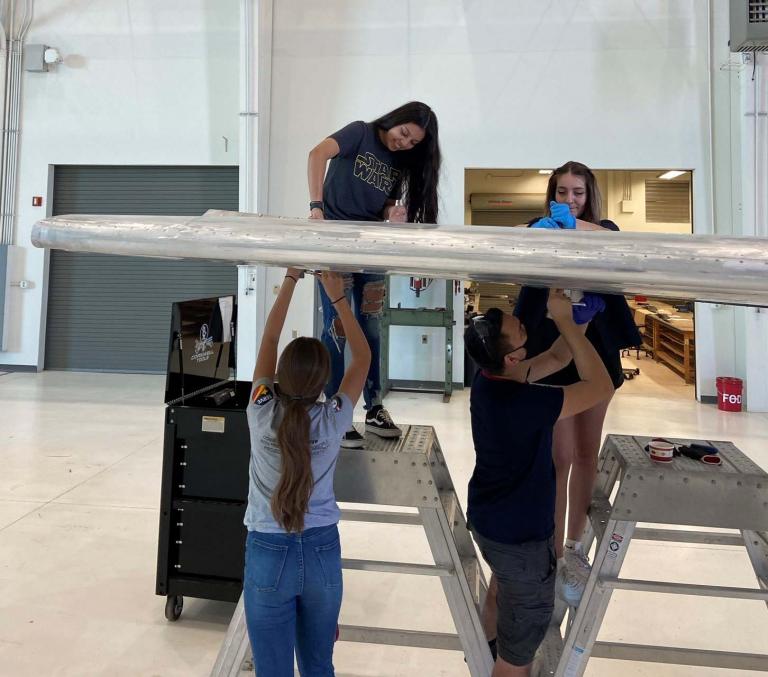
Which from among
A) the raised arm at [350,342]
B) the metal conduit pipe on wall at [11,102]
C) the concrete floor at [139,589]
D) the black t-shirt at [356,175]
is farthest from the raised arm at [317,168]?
the metal conduit pipe on wall at [11,102]

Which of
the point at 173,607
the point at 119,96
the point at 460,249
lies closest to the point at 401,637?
the point at 173,607

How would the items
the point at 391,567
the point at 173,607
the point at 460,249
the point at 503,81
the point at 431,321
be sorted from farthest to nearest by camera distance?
the point at 503,81 → the point at 431,321 → the point at 173,607 → the point at 391,567 → the point at 460,249

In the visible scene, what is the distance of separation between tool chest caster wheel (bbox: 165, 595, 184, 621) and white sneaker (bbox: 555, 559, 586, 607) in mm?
1446

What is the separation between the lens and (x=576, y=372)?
1.80 m

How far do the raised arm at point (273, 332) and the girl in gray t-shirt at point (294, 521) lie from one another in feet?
0.40

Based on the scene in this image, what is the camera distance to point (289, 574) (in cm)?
130

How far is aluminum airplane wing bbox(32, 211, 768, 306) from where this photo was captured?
93 cm

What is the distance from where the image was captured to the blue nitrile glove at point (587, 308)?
4.88 ft

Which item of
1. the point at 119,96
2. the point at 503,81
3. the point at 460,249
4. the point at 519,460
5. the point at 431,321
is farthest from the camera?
the point at 119,96

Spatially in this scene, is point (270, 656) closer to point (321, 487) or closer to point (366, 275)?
point (321, 487)

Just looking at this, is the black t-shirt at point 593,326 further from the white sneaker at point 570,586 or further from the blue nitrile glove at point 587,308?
the white sneaker at point 570,586

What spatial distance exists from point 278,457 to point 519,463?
59 centimetres

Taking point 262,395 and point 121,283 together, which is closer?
point 262,395

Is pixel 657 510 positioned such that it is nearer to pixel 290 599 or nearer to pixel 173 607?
pixel 290 599
